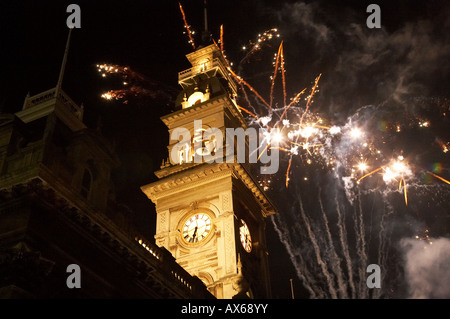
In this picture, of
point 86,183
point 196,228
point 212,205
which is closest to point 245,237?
point 212,205

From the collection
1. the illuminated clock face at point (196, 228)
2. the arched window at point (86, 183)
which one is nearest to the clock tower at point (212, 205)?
the illuminated clock face at point (196, 228)

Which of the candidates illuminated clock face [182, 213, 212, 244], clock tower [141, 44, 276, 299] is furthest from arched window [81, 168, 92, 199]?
illuminated clock face [182, 213, 212, 244]

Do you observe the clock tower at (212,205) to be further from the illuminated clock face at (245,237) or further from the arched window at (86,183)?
the arched window at (86,183)

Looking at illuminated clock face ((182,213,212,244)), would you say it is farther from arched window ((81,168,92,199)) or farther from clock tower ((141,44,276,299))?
arched window ((81,168,92,199))

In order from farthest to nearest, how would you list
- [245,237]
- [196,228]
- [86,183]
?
[245,237]
[196,228]
[86,183]

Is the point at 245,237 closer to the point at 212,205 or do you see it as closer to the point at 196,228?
the point at 212,205

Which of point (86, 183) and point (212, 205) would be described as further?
point (212, 205)

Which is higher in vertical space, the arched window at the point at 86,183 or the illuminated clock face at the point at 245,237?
the illuminated clock face at the point at 245,237
